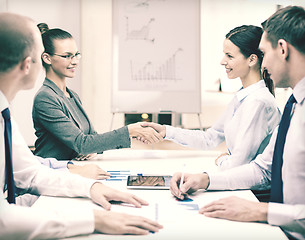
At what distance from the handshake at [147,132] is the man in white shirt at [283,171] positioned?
677mm

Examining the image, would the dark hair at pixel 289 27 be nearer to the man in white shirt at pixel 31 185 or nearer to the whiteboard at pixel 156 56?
the man in white shirt at pixel 31 185

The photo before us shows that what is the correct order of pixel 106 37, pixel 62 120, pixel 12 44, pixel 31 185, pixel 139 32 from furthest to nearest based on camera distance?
1. pixel 106 37
2. pixel 139 32
3. pixel 62 120
4. pixel 31 185
5. pixel 12 44

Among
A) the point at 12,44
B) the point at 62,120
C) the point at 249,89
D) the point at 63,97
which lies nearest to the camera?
the point at 12,44

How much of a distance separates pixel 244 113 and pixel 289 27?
1.64 feet

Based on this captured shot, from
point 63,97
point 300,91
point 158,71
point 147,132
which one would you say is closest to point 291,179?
point 300,91

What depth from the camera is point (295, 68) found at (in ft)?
3.54

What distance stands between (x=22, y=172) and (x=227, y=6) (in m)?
4.40

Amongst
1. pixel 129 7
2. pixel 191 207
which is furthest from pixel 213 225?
pixel 129 7

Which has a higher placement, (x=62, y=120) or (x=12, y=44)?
(x=12, y=44)

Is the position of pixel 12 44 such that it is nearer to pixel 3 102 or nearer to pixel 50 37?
pixel 3 102

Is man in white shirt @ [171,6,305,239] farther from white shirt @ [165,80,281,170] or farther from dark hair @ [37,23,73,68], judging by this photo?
dark hair @ [37,23,73,68]

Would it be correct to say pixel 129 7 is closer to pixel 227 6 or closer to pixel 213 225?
pixel 227 6

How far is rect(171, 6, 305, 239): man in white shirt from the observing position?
95 cm

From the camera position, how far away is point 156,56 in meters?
3.52
